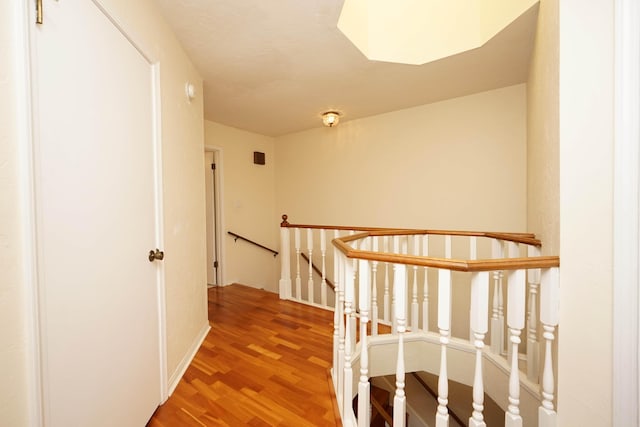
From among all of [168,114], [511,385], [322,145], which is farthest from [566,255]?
[322,145]

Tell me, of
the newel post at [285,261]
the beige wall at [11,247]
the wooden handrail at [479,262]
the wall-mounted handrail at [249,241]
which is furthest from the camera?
the wall-mounted handrail at [249,241]

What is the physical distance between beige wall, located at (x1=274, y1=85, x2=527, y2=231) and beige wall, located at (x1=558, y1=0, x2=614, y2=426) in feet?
6.35

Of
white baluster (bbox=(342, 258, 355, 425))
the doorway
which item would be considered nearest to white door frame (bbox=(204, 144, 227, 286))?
the doorway

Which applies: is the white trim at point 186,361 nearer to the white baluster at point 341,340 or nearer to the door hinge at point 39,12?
the white baluster at point 341,340

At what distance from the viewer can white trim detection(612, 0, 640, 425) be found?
87 cm

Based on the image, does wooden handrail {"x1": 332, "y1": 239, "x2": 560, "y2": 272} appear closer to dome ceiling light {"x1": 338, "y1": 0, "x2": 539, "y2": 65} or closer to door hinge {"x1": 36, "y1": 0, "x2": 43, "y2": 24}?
door hinge {"x1": 36, "y1": 0, "x2": 43, "y2": 24}

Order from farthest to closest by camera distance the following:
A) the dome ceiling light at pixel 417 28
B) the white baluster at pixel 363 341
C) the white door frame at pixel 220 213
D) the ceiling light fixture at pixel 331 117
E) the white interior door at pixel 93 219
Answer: the white door frame at pixel 220 213 < the ceiling light fixture at pixel 331 117 < the dome ceiling light at pixel 417 28 < the white baluster at pixel 363 341 < the white interior door at pixel 93 219

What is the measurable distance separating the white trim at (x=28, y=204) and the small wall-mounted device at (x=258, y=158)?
353 cm

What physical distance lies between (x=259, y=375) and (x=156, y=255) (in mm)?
Result: 1031

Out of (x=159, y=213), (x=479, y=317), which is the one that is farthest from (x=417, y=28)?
(x=159, y=213)

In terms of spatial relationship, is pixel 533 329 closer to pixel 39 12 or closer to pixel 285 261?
pixel 285 261

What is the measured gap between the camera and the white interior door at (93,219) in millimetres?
855

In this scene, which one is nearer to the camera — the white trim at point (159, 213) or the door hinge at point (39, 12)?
the door hinge at point (39, 12)

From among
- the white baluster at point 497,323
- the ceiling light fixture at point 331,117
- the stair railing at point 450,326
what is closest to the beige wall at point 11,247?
the stair railing at point 450,326
